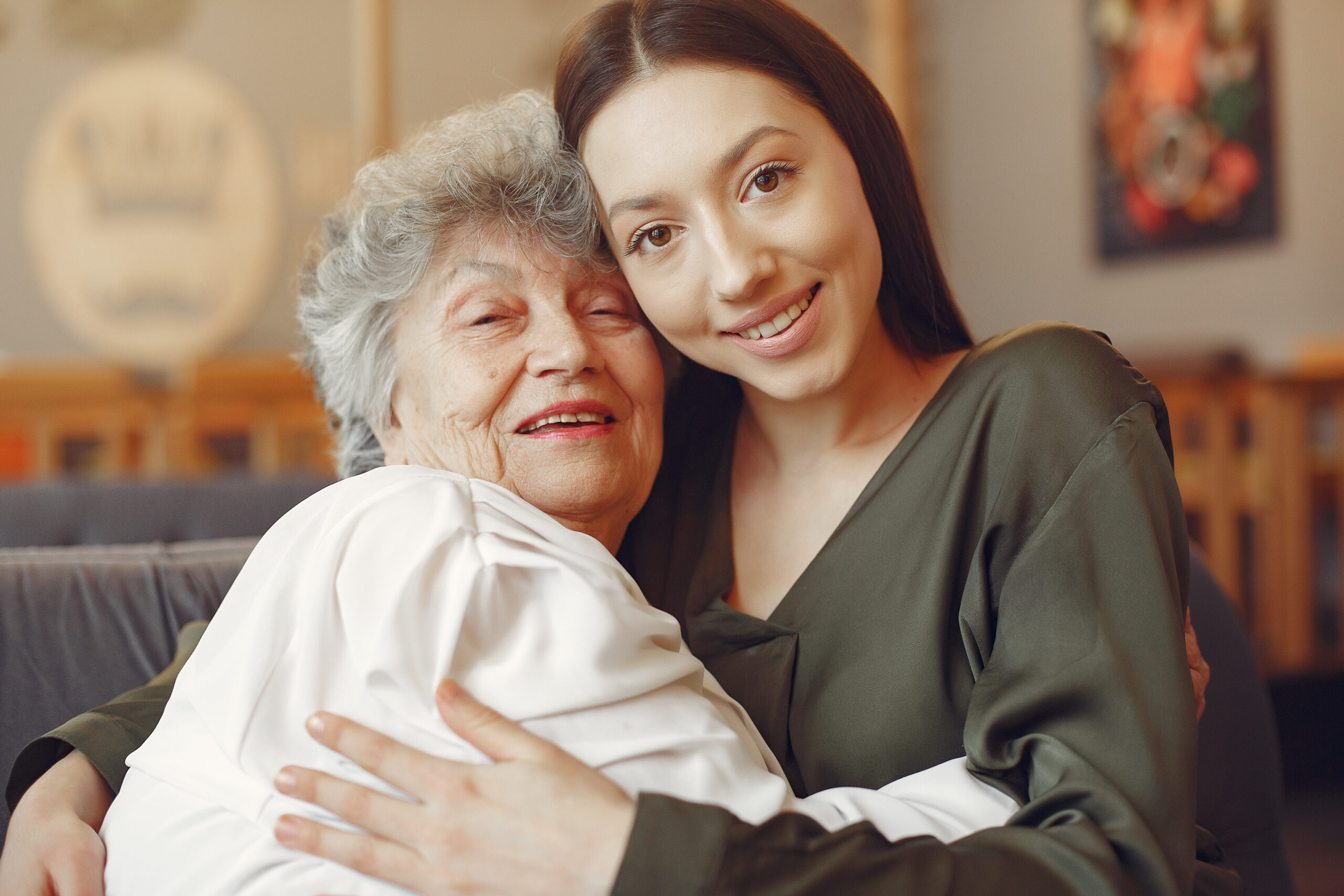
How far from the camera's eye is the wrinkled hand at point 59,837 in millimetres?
1052

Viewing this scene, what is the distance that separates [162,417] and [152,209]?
2.09 m

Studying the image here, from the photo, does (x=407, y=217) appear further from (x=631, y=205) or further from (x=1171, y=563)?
(x=1171, y=563)

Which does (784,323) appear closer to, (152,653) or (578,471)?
(578,471)

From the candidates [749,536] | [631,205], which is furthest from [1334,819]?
[631,205]

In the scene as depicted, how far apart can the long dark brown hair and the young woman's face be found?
0.03 metres

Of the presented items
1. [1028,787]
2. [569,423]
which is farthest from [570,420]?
[1028,787]

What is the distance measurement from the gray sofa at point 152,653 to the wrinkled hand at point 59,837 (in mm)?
233

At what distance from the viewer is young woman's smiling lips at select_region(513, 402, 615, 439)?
128 cm

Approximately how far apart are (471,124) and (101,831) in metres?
0.92

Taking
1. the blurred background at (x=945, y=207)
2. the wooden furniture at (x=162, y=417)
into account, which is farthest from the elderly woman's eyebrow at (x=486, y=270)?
the blurred background at (x=945, y=207)

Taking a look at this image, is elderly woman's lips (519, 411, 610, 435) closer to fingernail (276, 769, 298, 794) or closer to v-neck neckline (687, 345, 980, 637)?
v-neck neckline (687, 345, 980, 637)

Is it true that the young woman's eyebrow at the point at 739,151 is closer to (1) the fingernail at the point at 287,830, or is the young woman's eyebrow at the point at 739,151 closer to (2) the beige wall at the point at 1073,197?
(1) the fingernail at the point at 287,830

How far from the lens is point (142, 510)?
1903mm

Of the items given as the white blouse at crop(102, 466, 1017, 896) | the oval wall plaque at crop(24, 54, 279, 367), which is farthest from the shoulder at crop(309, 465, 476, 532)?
the oval wall plaque at crop(24, 54, 279, 367)
